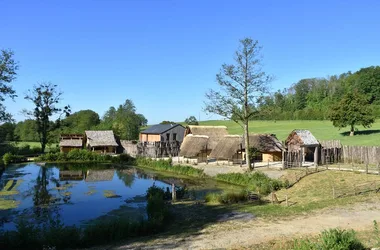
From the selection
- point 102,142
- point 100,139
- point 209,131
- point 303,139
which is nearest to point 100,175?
point 209,131

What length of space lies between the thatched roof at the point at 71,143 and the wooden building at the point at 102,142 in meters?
1.36

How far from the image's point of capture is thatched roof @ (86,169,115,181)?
3294 centimetres

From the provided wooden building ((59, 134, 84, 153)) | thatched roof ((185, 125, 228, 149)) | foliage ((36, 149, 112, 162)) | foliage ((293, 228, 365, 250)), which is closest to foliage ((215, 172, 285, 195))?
thatched roof ((185, 125, 228, 149))

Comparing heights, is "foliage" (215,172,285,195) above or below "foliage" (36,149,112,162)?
below

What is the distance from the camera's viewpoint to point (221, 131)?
4522cm

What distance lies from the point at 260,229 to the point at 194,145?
90.5ft

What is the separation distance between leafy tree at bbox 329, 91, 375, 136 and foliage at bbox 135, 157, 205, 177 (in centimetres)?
2366

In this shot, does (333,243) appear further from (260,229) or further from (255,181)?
(255,181)

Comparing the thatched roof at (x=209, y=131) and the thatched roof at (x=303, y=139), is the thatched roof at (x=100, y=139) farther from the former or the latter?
the thatched roof at (x=303, y=139)

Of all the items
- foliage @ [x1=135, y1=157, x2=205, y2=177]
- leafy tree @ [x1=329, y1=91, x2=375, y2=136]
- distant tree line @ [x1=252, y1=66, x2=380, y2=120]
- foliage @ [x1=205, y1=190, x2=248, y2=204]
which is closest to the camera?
foliage @ [x1=205, y1=190, x2=248, y2=204]

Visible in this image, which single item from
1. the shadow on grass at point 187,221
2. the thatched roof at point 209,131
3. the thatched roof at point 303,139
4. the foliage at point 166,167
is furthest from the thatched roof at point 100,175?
the thatched roof at point 303,139

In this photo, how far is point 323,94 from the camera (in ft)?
314

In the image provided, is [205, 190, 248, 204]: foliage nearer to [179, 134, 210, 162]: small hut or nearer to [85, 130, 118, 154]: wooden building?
[179, 134, 210, 162]: small hut

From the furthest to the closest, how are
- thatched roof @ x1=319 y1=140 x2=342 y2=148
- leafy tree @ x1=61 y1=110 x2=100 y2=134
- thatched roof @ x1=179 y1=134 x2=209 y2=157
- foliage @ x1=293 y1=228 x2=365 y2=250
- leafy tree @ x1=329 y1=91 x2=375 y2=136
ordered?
leafy tree @ x1=61 y1=110 x2=100 y2=134
leafy tree @ x1=329 y1=91 x2=375 y2=136
thatched roof @ x1=179 y1=134 x2=209 y2=157
thatched roof @ x1=319 y1=140 x2=342 y2=148
foliage @ x1=293 y1=228 x2=365 y2=250
